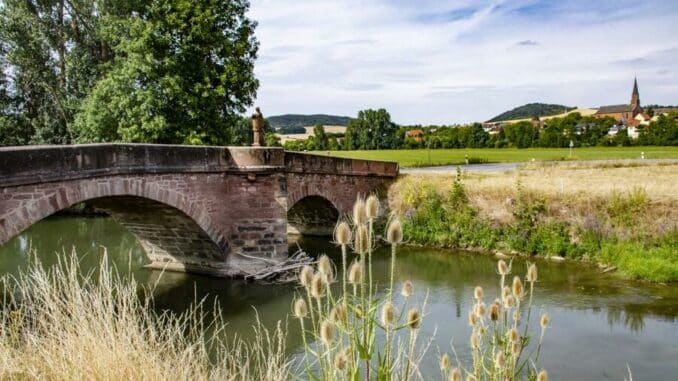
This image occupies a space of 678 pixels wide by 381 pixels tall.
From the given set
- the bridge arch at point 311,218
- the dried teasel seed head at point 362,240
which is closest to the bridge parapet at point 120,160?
the bridge arch at point 311,218

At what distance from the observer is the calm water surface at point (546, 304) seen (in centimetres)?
769

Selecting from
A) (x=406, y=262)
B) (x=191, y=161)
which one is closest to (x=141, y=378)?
(x=191, y=161)

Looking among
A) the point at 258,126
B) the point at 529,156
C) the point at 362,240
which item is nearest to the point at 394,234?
the point at 362,240

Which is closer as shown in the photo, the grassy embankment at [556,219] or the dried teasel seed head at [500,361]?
the dried teasel seed head at [500,361]

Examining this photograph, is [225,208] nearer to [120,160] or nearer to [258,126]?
[258,126]

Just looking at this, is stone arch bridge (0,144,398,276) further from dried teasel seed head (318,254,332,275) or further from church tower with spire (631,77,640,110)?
church tower with spire (631,77,640,110)

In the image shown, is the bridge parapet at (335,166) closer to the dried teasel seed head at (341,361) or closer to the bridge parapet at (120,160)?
the bridge parapet at (120,160)

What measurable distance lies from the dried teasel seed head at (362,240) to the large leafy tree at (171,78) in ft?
52.9

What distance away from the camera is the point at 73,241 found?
1745cm

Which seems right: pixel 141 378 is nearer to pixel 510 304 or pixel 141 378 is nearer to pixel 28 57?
pixel 510 304

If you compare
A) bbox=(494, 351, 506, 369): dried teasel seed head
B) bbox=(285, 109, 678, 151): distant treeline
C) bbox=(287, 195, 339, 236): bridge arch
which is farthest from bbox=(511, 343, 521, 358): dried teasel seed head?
bbox=(285, 109, 678, 151): distant treeline

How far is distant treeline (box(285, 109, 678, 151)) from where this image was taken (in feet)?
A: 151

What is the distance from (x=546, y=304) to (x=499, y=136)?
47.3m

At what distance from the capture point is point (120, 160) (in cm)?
958
